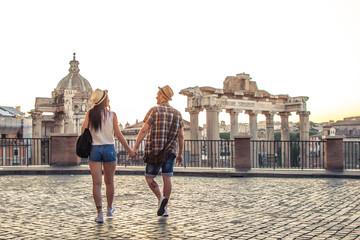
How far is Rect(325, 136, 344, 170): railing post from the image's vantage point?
15.5 meters

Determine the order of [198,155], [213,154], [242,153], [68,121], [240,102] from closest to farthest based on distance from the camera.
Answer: [242,153], [198,155], [213,154], [240,102], [68,121]

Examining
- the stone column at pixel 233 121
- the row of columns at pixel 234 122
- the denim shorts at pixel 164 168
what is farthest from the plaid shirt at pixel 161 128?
the stone column at pixel 233 121

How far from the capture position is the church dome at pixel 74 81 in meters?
80.4

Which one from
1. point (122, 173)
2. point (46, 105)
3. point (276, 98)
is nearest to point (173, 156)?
point (122, 173)

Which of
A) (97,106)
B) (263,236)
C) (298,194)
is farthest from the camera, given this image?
(298,194)

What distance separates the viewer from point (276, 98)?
110 ft

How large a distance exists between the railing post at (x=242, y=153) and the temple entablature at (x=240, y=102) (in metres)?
10.7

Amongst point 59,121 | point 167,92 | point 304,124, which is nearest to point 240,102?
point 304,124

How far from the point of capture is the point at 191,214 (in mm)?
6723

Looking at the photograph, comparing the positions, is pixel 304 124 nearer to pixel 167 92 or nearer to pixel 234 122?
pixel 234 122

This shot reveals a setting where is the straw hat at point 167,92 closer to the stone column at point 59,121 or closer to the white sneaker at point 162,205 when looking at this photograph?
the white sneaker at point 162,205

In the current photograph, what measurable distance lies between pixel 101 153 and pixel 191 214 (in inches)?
68.2

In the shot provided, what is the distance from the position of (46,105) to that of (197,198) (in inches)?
1311

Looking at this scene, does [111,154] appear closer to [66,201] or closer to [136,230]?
[136,230]
